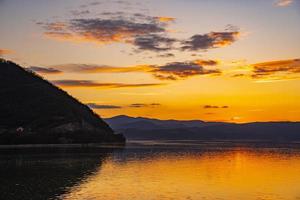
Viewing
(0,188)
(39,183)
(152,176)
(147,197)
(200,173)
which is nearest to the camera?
(147,197)

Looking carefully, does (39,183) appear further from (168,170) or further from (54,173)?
(168,170)

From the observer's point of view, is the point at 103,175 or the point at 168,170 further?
the point at 168,170

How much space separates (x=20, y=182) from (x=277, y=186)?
43.5m

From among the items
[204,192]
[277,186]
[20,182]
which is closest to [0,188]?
[20,182]

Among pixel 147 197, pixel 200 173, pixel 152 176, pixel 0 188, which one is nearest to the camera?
pixel 147 197

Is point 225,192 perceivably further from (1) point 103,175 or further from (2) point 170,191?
(1) point 103,175

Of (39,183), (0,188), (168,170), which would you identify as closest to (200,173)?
(168,170)

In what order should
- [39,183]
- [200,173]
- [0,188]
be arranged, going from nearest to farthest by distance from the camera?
[0,188] → [39,183] → [200,173]

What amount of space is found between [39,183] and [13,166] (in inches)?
1259

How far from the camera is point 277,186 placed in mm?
74312

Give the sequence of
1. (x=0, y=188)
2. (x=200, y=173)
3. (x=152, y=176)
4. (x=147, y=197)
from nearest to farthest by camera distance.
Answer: (x=147, y=197), (x=0, y=188), (x=152, y=176), (x=200, y=173)

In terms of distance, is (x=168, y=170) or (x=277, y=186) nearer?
(x=277, y=186)

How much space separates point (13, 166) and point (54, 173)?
690 inches

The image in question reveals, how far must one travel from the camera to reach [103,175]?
3455 inches
